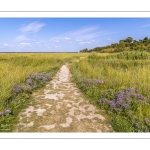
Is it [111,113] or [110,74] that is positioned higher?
[110,74]

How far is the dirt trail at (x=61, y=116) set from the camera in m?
3.31

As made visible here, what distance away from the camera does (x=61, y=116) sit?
3.82 meters

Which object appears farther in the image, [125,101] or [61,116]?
[125,101]

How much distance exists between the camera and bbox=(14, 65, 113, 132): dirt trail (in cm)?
331

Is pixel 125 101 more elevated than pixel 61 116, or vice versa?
pixel 125 101

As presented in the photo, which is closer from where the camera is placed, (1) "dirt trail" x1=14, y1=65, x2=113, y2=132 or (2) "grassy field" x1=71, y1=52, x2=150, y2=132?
(1) "dirt trail" x1=14, y1=65, x2=113, y2=132

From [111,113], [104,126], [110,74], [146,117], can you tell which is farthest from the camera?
[110,74]

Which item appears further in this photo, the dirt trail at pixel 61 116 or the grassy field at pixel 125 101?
the grassy field at pixel 125 101
